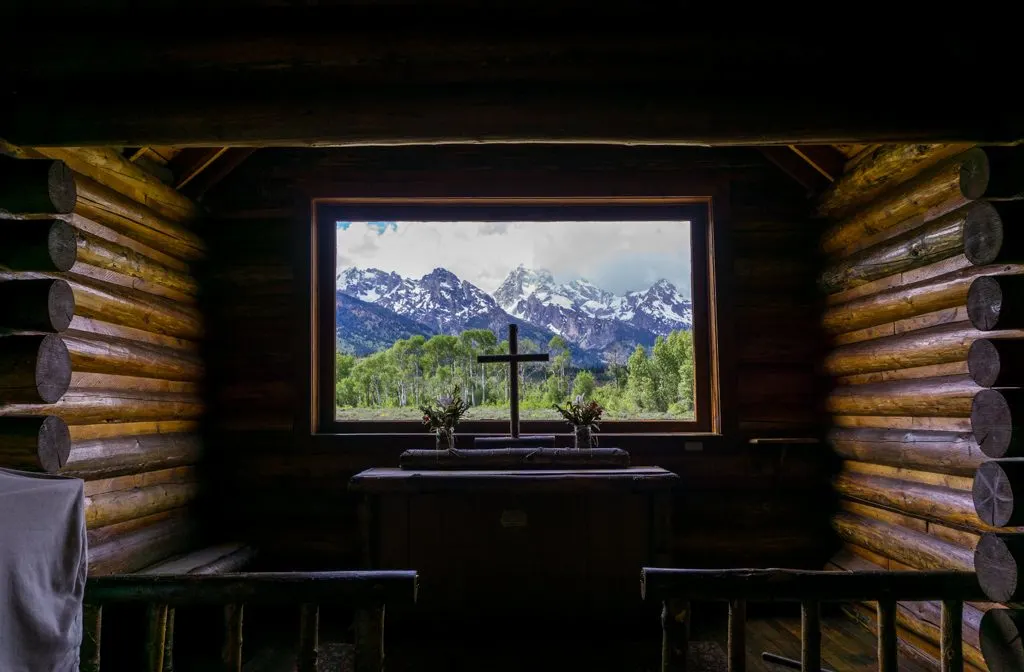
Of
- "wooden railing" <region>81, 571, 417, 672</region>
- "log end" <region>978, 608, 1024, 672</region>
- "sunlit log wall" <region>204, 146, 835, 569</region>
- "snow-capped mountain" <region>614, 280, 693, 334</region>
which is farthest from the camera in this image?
"snow-capped mountain" <region>614, 280, 693, 334</region>

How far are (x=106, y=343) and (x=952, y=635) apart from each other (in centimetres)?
462

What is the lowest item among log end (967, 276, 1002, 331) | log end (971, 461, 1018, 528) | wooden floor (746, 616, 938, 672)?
wooden floor (746, 616, 938, 672)

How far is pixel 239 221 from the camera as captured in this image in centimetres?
546

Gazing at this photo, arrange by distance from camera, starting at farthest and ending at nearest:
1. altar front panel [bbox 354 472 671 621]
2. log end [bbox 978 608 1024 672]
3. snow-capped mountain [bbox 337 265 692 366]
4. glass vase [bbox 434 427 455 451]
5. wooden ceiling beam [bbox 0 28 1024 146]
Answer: snow-capped mountain [bbox 337 265 692 366], glass vase [bbox 434 427 455 451], altar front panel [bbox 354 472 671 621], wooden ceiling beam [bbox 0 28 1024 146], log end [bbox 978 608 1024 672]

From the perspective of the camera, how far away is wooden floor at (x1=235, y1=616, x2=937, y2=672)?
13.0ft

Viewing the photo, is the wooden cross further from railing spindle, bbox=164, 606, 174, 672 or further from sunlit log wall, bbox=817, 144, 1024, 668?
railing spindle, bbox=164, 606, 174, 672

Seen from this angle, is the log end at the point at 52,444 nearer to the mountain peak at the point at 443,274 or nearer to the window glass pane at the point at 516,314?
the window glass pane at the point at 516,314

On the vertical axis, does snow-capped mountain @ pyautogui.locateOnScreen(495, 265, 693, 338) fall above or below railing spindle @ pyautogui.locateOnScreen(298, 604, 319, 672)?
above

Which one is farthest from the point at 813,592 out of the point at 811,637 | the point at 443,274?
the point at 443,274

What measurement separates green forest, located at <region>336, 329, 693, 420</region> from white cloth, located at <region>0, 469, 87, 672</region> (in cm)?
299

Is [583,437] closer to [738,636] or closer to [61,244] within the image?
[738,636]

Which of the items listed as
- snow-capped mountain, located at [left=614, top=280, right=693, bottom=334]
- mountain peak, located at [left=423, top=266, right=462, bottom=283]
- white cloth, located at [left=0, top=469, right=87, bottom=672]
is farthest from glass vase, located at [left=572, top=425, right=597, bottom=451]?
white cloth, located at [left=0, top=469, right=87, bottom=672]

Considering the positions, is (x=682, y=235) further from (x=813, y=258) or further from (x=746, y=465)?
(x=746, y=465)

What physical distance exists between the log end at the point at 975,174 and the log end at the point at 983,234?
0.20 ft
